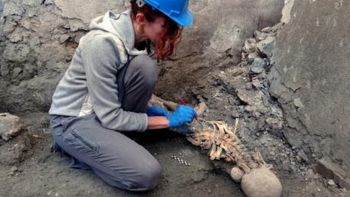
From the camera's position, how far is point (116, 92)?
1.88 meters

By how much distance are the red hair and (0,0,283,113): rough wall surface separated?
0.53 metres

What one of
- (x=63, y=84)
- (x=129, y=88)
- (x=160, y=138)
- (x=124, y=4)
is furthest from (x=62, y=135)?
(x=124, y=4)

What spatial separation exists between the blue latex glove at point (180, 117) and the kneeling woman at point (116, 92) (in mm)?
22

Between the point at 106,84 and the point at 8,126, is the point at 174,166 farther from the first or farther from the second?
the point at 8,126

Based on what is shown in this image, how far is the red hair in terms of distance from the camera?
1814mm

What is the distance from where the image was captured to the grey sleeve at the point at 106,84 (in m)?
1.80

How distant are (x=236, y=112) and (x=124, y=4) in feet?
2.54

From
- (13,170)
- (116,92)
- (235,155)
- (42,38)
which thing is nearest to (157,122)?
(116,92)

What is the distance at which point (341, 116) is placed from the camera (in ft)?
6.52

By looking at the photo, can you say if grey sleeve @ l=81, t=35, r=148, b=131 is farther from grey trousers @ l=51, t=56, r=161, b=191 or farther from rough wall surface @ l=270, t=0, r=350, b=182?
rough wall surface @ l=270, t=0, r=350, b=182

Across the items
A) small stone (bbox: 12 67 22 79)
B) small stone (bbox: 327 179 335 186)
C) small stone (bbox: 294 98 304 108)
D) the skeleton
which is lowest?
small stone (bbox: 12 67 22 79)

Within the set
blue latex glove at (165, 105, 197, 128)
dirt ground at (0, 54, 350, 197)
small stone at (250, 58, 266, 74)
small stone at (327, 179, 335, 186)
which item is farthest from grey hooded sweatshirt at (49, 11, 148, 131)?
small stone at (327, 179, 335, 186)

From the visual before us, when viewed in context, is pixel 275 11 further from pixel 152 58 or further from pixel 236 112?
pixel 152 58

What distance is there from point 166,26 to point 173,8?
0.09 m
